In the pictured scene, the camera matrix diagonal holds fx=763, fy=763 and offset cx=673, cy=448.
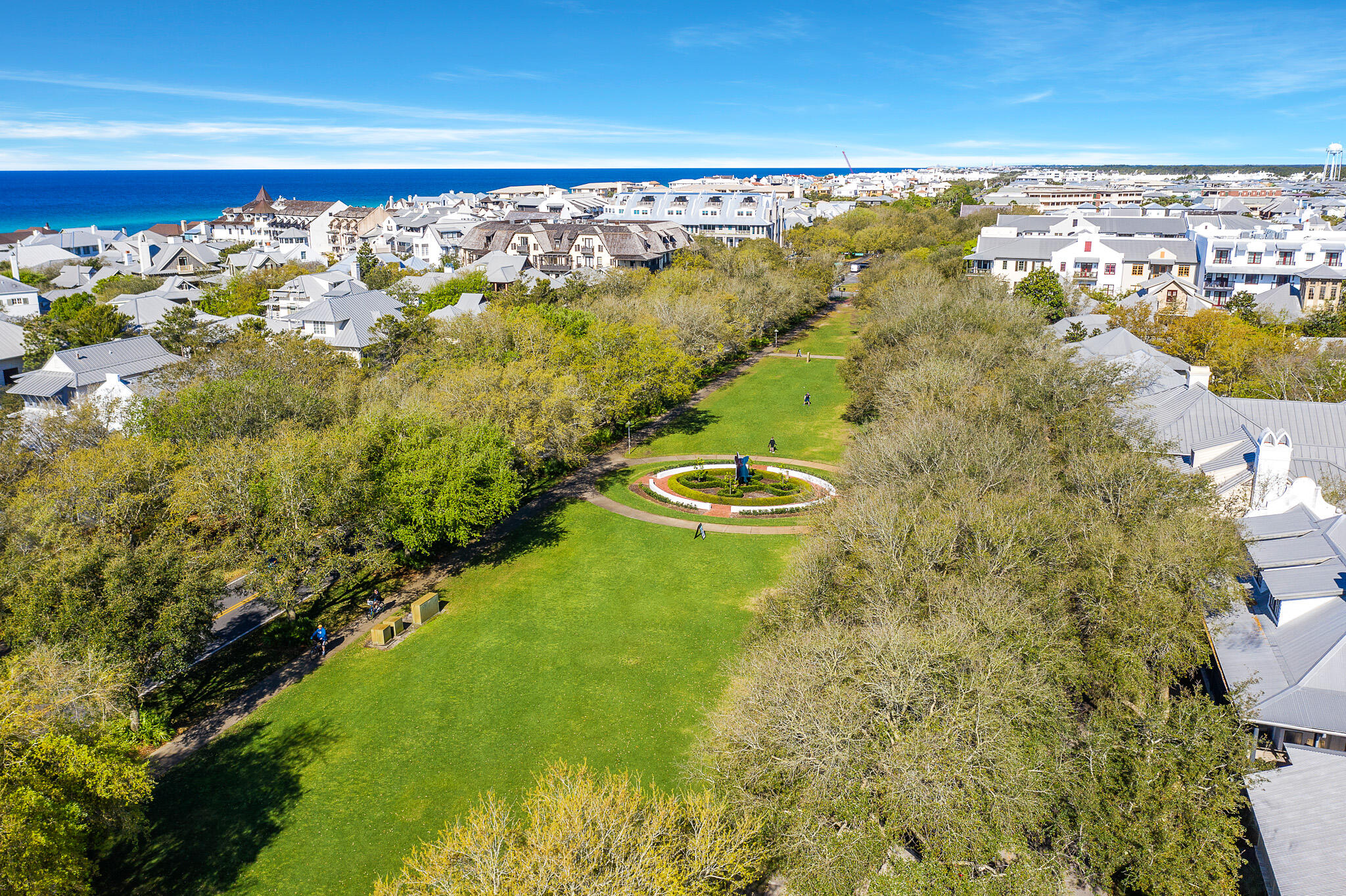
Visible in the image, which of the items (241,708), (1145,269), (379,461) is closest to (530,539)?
(379,461)

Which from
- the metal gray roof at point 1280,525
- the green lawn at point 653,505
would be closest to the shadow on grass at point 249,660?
the green lawn at point 653,505

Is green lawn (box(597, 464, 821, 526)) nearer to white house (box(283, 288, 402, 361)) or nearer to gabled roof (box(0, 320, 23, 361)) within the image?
white house (box(283, 288, 402, 361))

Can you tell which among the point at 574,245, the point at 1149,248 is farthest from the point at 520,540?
the point at 1149,248

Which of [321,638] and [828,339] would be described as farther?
[828,339]

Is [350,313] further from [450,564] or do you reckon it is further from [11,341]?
[450,564]

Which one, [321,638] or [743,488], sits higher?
[743,488]

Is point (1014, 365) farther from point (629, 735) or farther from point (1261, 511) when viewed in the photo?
point (629, 735)
